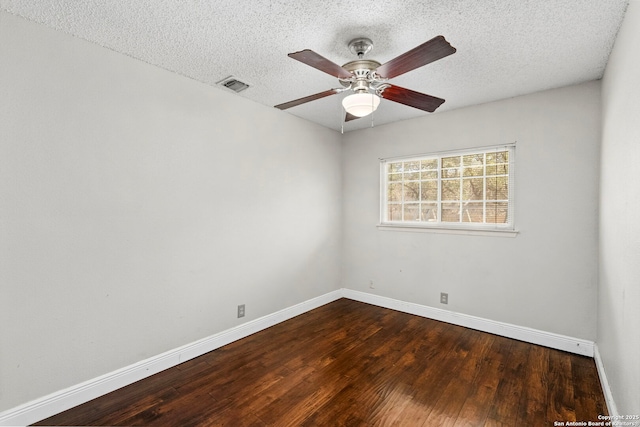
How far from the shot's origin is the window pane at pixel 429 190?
3.64 meters

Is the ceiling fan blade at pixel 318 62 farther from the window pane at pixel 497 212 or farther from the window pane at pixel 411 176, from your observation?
the window pane at pixel 497 212

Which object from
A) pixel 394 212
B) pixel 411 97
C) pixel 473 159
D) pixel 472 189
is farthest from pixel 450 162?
pixel 411 97

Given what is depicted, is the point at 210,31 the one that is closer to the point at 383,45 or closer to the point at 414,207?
the point at 383,45

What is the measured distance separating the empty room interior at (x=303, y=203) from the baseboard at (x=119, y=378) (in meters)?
0.01

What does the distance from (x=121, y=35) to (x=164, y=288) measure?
1905 millimetres

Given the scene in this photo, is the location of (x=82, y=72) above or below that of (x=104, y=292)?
above

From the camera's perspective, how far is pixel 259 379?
7.49 feet

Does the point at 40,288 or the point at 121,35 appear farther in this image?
the point at 121,35

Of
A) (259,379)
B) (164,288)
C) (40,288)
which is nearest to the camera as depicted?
(40,288)

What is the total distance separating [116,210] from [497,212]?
3628 mm

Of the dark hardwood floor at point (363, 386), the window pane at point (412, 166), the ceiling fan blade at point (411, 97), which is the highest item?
the ceiling fan blade at point (411, 97)

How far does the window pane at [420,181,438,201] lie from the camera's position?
364cm


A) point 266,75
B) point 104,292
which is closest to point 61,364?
point 104,292

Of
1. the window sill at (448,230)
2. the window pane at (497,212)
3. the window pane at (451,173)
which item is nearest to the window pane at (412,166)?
the window pane at (451,173)
